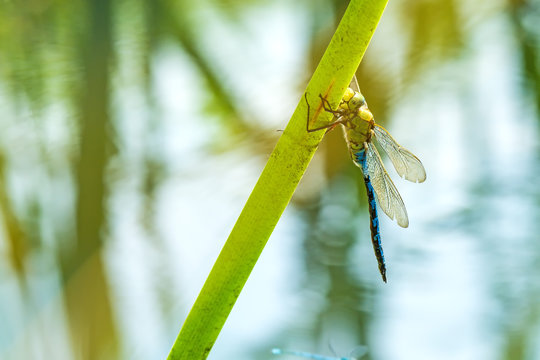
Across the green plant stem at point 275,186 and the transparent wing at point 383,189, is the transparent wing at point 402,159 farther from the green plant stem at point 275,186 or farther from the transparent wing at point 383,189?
the green plant stem at point 275,186

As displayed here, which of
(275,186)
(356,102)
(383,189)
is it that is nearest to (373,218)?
(383,189)

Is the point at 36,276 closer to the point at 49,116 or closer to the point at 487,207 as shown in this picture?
the point at 49,116

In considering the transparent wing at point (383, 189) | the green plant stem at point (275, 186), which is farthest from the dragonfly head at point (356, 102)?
the green plant stem at point (275, 186)

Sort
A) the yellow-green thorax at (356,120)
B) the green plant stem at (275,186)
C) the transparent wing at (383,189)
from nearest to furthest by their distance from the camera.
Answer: the green plant stem at (275,186), the yellow-green thorax at (356,120), the transparent wing at (383,189)

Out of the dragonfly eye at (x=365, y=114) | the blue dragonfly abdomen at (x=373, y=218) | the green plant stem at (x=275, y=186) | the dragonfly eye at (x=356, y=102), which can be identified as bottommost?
the green plant stem at (x=275, y=186)

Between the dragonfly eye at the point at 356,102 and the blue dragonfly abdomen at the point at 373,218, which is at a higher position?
the dragonfly eye at the point at 356,102

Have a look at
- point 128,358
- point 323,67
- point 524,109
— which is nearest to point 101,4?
point 128,358

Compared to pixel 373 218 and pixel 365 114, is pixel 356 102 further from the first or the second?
pixel 373 218
